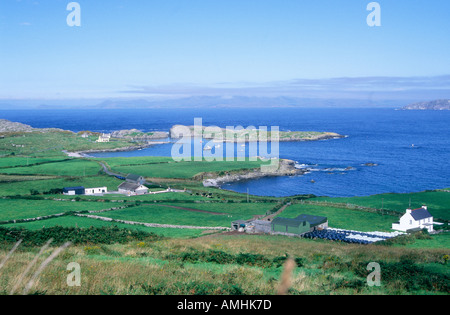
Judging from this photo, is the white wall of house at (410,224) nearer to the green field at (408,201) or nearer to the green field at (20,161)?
the green field at (408,201)

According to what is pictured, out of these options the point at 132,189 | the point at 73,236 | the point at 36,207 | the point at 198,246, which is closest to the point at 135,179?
the point at 132,189

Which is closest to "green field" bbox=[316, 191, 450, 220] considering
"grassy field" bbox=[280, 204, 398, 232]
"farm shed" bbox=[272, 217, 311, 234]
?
"grassy field" bbox=[280, 204, 398, 232]

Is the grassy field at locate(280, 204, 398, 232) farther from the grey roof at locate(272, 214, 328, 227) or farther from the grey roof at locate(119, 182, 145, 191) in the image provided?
the grey roof at locate(119, 182, 145, 191)

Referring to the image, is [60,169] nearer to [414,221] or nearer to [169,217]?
[169,217]

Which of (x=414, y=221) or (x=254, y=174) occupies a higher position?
(x=414, y=221)
